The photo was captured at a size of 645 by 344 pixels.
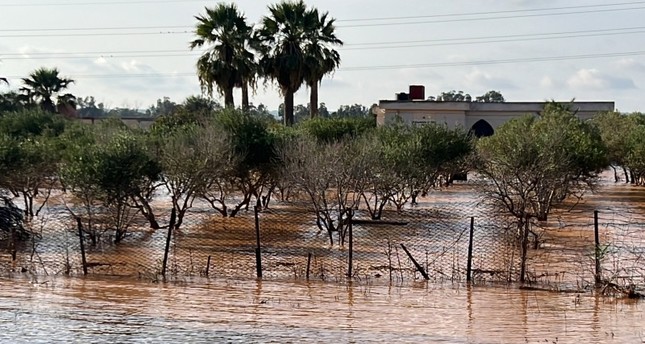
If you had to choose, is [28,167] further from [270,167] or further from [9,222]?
[9,222]

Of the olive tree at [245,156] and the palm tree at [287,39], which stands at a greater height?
the palm tree at [287,39]

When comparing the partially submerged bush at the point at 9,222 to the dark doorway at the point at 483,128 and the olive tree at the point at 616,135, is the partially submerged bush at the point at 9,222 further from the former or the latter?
the dark doorway at the point at 483,128

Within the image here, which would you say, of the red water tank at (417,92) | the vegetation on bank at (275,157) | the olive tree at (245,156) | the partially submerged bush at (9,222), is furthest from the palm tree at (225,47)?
the red water tank at (417,92)

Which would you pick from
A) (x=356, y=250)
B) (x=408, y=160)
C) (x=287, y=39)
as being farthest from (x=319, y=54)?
(x=356, y=250)

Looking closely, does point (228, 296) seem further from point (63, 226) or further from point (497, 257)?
point (63, 226)

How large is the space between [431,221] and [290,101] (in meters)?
17.7

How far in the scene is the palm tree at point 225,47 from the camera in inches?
1767

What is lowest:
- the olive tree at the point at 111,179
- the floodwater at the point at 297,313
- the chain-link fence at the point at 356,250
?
the floodwater at the point at 297,313

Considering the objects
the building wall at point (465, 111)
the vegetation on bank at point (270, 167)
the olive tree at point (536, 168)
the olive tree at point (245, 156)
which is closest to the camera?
the vegetation on bank at point (270, 167)

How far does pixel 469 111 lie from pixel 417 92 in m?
6.86

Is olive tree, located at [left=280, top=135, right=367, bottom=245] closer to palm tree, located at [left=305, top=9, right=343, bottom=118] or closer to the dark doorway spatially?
palm tree, located at [left=305, top=9, right=343, bottom=118]

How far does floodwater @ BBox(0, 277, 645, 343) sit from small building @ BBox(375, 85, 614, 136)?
1994 inches

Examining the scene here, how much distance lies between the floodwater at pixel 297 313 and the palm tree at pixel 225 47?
2789 cm

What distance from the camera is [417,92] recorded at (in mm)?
75875
